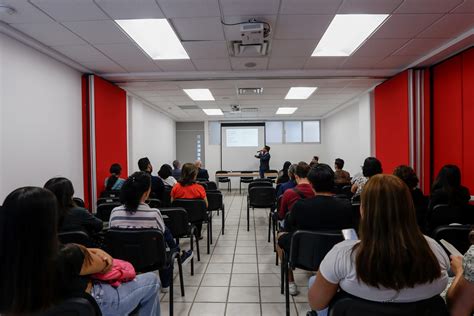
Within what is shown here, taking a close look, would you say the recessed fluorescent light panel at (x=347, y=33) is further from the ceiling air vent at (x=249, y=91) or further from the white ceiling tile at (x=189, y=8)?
the ceiling air vent at (x=249, y=91)

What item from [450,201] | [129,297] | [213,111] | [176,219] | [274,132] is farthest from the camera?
[274,132]

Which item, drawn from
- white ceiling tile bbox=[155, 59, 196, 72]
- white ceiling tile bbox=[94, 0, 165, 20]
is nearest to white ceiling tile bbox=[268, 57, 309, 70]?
white ceiling tile bbox=[155, 59, 196, 72]

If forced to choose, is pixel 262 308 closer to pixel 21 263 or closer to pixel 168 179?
pixel 21 263

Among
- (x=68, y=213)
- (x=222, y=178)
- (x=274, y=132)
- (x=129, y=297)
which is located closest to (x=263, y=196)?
(x=68, y=213)

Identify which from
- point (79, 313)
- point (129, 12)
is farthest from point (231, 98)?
point (79, 313)

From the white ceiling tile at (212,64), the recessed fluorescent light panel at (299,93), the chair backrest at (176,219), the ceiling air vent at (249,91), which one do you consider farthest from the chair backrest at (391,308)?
the recessed fluorescent light panel at (299,93)

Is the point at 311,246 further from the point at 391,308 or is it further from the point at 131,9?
the point at 131,9

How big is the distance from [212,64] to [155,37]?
108 centimetres

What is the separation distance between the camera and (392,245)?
1070 millimetres

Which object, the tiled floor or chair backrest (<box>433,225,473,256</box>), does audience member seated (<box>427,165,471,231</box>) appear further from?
the tiled floor

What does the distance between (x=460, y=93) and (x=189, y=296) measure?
14.9 ft

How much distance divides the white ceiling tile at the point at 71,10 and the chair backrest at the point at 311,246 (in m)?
2.87

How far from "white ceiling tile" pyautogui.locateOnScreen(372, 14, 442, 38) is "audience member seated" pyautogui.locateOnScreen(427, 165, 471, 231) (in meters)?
1.68

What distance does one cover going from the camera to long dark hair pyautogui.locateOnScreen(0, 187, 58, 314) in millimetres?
1066
